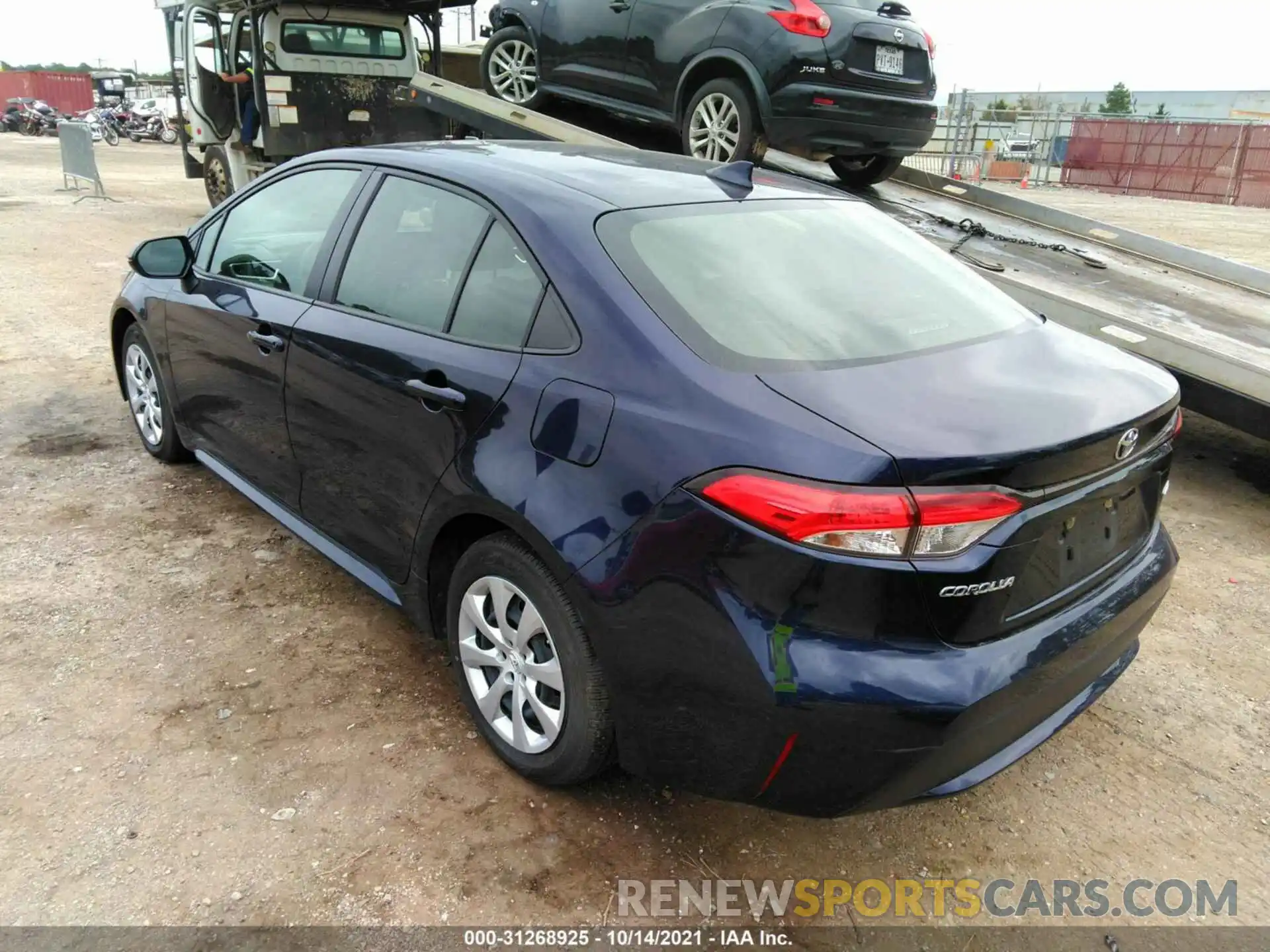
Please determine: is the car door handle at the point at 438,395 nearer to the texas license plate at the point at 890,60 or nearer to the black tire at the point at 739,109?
the black tire at the point at 739,109

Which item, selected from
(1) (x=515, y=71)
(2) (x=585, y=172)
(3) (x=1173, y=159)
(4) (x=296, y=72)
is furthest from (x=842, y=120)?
(3) (x=1173, y=159)

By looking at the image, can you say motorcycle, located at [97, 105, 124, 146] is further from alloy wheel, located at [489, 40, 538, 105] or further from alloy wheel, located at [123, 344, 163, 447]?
alloy wheel, located at [123, 344, 163, 447]

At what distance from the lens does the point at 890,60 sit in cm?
655

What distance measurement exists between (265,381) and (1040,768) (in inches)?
114

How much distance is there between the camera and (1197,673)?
3.29m

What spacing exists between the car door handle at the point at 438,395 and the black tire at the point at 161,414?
87.0 inches

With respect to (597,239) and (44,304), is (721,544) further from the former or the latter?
(44,304)

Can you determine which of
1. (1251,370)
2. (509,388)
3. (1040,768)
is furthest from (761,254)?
(1251,370)

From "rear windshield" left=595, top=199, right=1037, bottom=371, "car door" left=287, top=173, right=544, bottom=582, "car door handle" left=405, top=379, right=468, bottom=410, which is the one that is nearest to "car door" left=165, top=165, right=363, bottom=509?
"car door" left=287, top=173, right=544, bottom=582

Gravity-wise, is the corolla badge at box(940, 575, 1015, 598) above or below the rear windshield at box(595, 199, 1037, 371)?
below

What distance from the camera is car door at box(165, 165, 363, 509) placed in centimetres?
324

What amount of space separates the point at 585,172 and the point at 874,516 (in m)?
1.51

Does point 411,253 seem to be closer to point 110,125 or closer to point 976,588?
point 976,588

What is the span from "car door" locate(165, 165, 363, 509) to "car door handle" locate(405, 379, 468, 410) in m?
0.79
